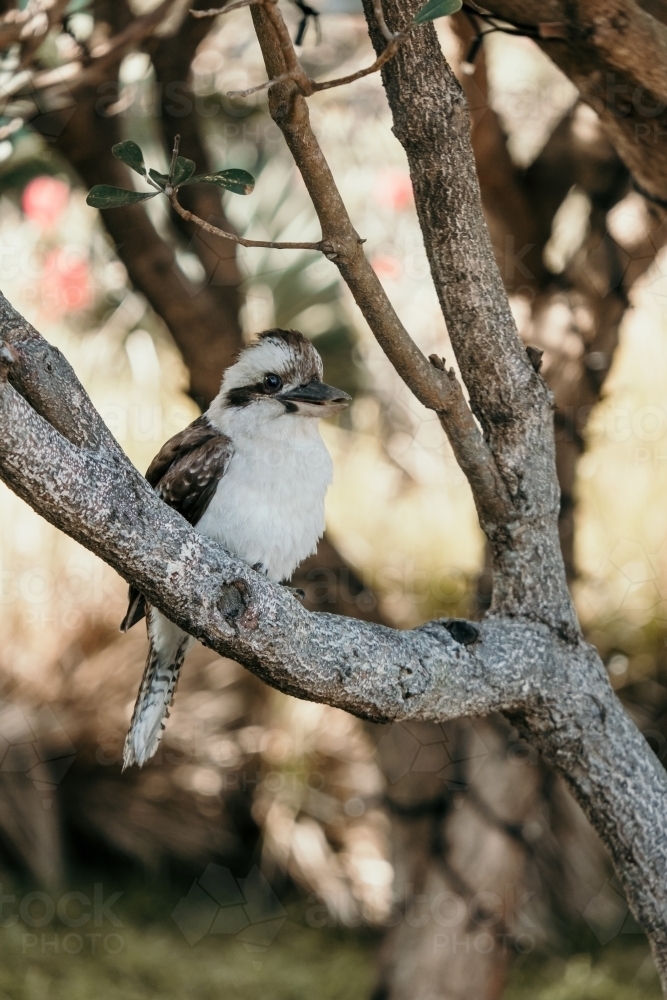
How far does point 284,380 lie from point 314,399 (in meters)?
0.08

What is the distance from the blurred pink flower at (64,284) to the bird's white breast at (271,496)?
155 centimetres

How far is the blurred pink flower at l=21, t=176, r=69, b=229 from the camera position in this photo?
2.63 meters

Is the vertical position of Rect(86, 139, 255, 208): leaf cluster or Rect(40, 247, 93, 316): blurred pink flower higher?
Rect(86, 139, 255, 208): leaf cluster

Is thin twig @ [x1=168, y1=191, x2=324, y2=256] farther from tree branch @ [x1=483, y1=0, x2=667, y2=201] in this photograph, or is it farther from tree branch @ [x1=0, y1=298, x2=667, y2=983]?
tree branch @ [x1=483, y1=0, x2=667, y2=201]

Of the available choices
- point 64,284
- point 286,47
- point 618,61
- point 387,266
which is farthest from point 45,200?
point 286,47

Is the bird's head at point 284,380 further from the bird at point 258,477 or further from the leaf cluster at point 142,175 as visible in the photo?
the leaf cluster at point 142,175

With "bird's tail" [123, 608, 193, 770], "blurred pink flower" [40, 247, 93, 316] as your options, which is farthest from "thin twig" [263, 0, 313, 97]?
"blurred pink flower" [40, 247, 93, 316]

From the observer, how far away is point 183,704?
2967 millimetres

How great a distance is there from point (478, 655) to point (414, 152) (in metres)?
0.61

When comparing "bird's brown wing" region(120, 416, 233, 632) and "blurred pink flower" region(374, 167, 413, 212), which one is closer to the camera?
"bird's brown wing" region(120, 416, 233, 632)

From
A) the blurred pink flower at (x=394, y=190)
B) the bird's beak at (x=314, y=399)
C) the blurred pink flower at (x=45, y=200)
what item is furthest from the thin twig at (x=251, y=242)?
the blurred pink flower at (x=394, y=190)

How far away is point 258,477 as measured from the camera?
1.61 meters

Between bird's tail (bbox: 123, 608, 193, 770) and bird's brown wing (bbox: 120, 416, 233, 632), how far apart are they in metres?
0.05

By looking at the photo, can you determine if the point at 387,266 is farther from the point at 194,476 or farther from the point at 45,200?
the point at 194,476
